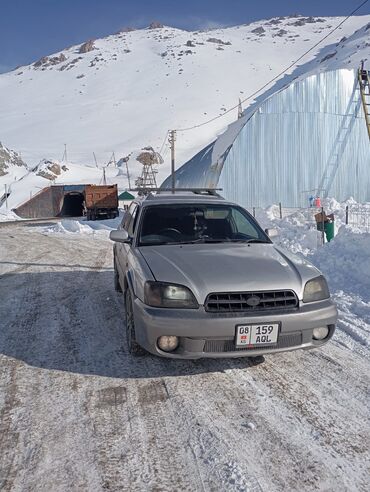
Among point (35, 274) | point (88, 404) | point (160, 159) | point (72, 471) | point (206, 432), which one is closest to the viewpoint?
point (72, 471)

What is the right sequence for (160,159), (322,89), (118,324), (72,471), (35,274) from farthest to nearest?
1. (160,159)
2. (322,89)
3. (35,274)
4. (118,324)
5. (72,471)

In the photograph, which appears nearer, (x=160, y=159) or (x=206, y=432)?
(x=206, y=432)

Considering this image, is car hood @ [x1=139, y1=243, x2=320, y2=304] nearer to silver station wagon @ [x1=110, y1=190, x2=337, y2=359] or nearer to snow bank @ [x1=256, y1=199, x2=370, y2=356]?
silver station wagon @ [x1=110, y1=190, x2=337, y2=359]

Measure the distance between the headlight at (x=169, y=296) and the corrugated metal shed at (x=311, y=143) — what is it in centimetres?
1850

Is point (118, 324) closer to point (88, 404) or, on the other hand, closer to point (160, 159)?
point (88, 404)

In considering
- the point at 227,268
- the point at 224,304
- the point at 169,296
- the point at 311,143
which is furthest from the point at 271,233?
the point at 311,143

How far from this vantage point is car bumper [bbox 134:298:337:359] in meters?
3.49

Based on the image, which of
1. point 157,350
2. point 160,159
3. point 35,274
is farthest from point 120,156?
point 157,350

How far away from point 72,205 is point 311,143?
99.3ft

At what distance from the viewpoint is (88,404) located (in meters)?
3.43

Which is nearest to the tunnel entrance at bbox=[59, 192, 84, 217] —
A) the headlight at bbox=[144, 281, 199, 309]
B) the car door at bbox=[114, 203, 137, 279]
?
the car door at bbox=[114, 203, 137, 279]

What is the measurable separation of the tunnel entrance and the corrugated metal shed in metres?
27.4

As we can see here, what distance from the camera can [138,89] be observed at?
129 meters

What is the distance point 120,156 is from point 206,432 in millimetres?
79896
